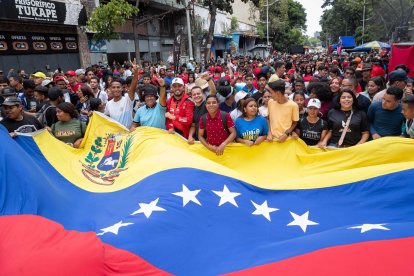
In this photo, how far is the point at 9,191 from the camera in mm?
3359

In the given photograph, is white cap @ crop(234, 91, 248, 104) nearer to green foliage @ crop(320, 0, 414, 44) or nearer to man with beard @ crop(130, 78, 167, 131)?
man with beard @ crop(130, 78, 167, 131)

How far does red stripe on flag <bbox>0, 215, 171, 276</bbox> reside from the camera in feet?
8.44

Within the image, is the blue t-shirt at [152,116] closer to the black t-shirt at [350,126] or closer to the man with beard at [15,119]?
the man with beard at [15,119]

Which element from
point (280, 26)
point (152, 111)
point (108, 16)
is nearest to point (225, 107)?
point (152, 111)

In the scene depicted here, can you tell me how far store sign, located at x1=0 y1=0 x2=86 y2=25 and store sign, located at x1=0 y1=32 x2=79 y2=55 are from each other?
1.03m

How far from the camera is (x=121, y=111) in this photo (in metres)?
6.50

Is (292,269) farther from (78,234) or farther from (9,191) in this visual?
(9,191)

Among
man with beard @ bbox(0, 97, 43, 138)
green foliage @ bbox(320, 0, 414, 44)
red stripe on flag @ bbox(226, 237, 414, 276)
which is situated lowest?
red stripe on flag @ bbox(226, 237, 414, 276)

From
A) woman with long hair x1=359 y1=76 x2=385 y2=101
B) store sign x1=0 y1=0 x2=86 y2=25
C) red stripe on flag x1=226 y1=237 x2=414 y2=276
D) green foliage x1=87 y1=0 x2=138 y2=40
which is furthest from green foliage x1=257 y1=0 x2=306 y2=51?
red stripe on flag x1=226 y1=237 x2=414 y2=276

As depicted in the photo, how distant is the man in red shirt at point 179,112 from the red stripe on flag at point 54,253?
118 inches

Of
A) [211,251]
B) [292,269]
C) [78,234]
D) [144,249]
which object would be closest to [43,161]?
[78,234]

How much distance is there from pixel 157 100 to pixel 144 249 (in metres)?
3.61

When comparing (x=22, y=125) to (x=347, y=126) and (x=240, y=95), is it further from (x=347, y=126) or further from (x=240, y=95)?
(x=347, y=126)

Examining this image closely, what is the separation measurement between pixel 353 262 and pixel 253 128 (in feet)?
9.78
